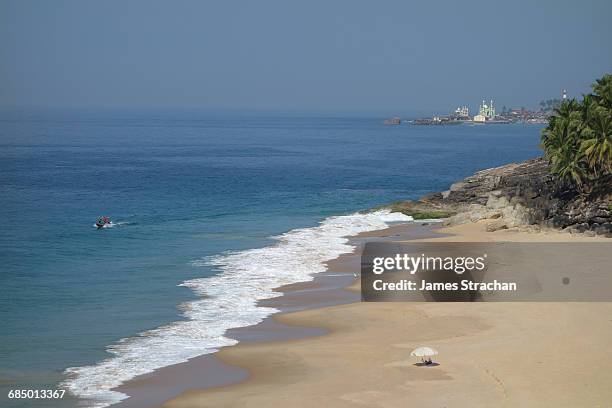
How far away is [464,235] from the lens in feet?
185

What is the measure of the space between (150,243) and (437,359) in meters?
32.1

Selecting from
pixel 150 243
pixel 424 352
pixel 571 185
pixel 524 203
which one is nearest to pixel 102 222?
pixel 150 243

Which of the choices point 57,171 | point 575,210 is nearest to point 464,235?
point 575,210

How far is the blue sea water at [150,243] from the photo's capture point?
32.4 m

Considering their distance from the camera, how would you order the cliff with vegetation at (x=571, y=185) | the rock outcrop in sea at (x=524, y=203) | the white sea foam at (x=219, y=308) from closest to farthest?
1. the white sea foam at (x=219, y=308)
2. the cliff with vegetation at (x=571, y=185)
3. the rock outcrop in sea at (x=524, y=203)

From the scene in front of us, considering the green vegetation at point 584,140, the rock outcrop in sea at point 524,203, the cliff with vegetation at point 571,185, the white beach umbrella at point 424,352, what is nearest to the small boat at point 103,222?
the rock outcrop in sea at point 524,203

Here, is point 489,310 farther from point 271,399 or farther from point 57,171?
point 57,171

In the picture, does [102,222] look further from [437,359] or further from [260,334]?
[437,359]

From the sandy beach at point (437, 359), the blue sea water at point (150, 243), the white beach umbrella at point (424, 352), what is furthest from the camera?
the blue sea water at point (150, 243)

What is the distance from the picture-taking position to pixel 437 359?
28812 millimetres

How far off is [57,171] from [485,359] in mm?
86839

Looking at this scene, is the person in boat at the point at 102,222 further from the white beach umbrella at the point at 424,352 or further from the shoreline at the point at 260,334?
the white beach umbrella at the point at 424,352

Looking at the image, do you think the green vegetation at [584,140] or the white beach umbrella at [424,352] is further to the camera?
the green vegetation at [584,140]

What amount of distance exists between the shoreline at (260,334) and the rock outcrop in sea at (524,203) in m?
12.3
